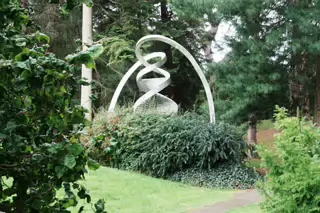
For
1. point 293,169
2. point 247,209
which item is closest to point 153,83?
point 247,209

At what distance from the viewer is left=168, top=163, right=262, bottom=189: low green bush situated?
11.2m

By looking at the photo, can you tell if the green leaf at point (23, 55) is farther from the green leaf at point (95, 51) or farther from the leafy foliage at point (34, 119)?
the green leaf at point (95, 51)

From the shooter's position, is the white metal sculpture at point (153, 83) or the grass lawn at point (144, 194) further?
the white metal sculpture at point (153, 83)

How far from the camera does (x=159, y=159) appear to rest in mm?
11812

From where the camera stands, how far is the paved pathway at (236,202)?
780cm

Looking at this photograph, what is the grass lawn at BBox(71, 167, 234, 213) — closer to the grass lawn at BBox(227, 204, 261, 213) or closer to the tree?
the grass lawn at BBox(227, 204, 261, 213)

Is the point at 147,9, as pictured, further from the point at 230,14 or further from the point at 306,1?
the point at 306,1

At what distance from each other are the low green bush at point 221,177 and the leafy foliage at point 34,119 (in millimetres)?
9131

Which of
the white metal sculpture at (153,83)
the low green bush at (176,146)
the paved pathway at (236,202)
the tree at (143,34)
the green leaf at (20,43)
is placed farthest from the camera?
the tree at (143,34)

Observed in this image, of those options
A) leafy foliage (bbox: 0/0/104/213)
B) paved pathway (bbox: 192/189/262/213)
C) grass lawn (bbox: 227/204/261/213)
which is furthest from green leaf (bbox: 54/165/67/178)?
paved pathway (bbox: 192/189/262/213)

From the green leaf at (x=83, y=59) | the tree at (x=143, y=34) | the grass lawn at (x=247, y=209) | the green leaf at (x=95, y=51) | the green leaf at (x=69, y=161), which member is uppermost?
the tree at (x=143, y=34)

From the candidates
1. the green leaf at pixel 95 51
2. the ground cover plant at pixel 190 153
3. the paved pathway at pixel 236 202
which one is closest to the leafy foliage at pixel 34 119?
the green leaf at pixel 95 51

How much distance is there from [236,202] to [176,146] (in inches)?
126

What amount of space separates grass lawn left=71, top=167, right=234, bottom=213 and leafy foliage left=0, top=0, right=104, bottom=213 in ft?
16.3
